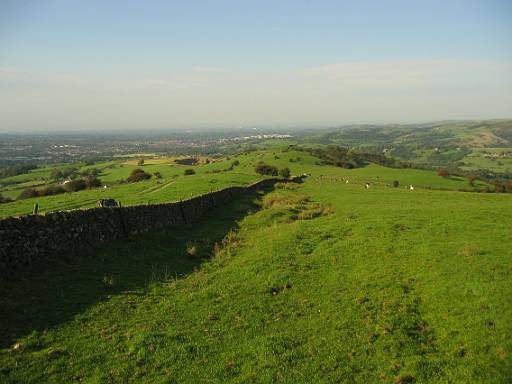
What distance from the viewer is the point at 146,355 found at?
9375 millimetres

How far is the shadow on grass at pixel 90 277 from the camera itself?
34.8 feet

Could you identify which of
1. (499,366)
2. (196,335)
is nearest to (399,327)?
(499,366)

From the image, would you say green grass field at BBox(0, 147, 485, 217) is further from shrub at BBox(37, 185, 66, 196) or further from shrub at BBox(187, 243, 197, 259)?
shrub at BBox(187, 243, 197, 259)

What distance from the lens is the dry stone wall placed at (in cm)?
1304

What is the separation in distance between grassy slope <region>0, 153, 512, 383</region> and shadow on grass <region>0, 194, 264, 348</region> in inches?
2.4

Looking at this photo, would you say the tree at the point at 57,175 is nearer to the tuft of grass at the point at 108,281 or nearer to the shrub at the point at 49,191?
the shrub at the point at 49,191

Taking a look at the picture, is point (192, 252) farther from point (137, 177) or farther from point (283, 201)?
point (137, 177)

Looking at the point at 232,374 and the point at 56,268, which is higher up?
the point at 56,268

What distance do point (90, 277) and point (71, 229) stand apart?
2.99 m

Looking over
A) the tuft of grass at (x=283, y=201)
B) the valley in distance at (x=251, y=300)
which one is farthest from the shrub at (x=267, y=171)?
the valley in distance at (x=251, y=300)

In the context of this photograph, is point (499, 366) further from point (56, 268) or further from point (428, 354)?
point (56, 268)

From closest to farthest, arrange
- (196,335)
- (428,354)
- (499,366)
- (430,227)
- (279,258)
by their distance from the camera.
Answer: (499,366)
(428,354)
(196,335)
(279,258)
(430,227)

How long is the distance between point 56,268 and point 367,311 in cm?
1117

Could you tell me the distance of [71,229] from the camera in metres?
15.8
